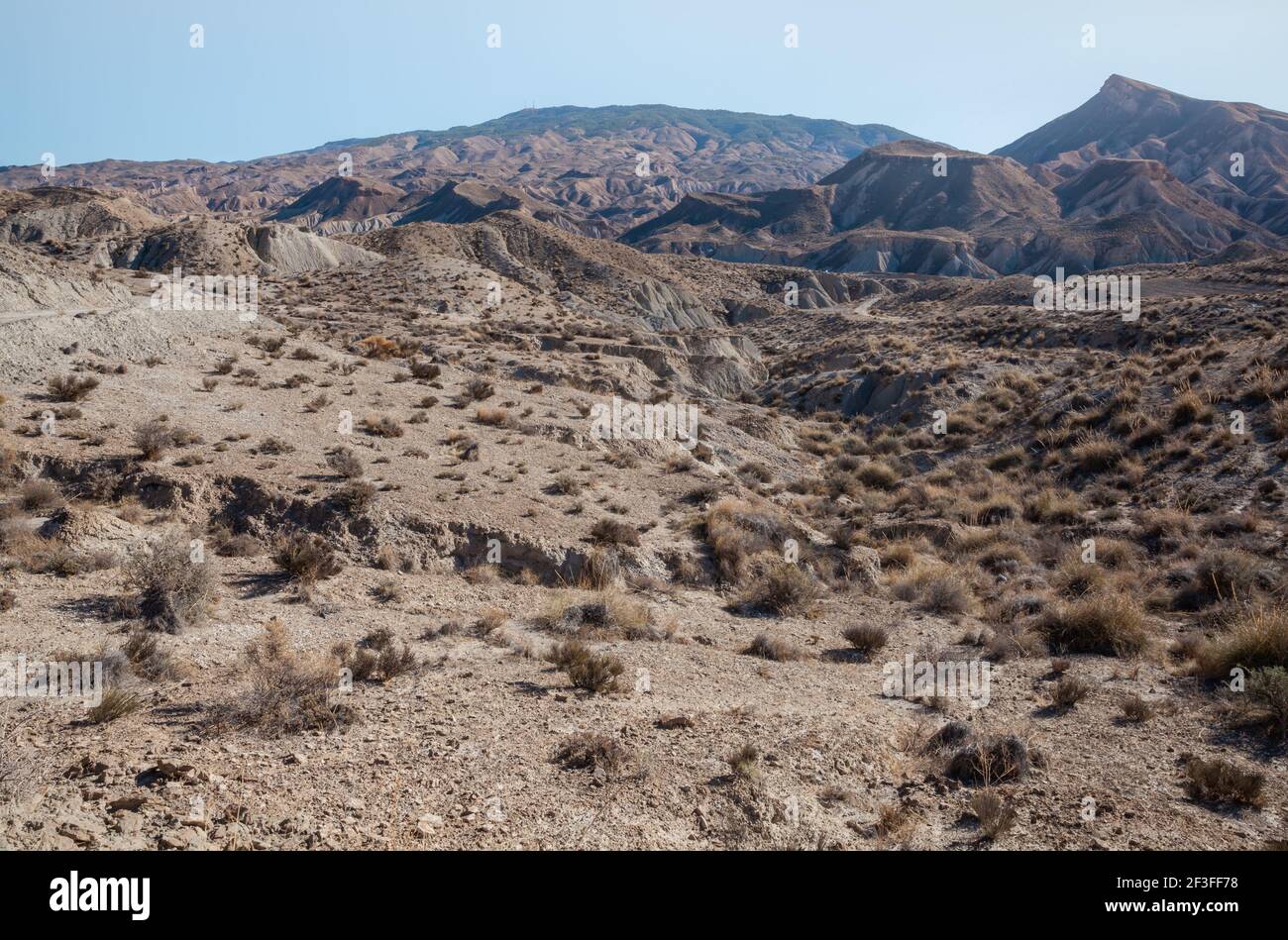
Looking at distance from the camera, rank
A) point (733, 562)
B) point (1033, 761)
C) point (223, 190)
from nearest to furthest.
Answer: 1. point (1033, 761)
2. point (733, 562)
3. point (223, 190)

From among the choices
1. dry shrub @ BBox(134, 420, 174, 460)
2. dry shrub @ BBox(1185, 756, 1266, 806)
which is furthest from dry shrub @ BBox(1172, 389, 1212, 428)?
dry shrub @ BBox(134, 420, 174, 460)

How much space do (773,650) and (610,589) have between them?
2522mm

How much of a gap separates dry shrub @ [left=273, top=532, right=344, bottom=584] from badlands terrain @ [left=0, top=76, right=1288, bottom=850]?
0.09 m

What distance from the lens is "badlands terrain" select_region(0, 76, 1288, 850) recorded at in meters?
5.39

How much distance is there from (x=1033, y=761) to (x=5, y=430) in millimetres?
14700

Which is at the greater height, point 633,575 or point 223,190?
point 223,190

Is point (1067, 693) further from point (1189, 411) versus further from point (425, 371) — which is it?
point (425, 371)

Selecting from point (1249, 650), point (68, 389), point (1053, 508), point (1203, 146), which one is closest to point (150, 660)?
point (68, 389)

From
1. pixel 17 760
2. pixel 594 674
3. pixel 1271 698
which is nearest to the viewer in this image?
pixel 17 760

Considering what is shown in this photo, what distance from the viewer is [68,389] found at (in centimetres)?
1352

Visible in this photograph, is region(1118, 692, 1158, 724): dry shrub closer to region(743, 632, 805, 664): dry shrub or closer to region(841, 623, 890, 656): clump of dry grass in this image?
region(841, 623, 890, 656): clump of dry grass
